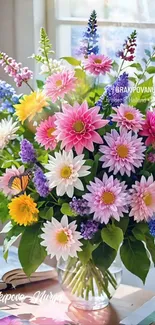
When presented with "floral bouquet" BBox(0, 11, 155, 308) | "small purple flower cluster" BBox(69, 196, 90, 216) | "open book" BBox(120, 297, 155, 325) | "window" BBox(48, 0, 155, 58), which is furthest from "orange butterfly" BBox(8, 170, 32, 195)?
"window" BBox(48, 0, 155, 58)

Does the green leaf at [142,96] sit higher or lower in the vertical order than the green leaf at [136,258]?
higher

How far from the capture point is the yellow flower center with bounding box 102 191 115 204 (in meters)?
0.89

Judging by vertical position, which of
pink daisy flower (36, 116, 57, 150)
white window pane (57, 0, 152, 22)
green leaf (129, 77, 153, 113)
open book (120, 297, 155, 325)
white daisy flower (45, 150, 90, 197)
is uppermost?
white window pane (57, 0, 152, 22)

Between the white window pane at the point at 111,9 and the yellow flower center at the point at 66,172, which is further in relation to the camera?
the white window pane at the point at 111,9

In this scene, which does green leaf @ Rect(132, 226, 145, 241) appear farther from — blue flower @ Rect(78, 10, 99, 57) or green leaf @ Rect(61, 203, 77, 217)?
blue flower @ Rect(78, 10, 99, 57)

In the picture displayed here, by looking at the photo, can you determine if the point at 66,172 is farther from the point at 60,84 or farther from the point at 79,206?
the point at 60,84

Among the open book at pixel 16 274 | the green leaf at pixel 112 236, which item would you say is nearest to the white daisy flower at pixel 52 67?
the green leaf at pixel 112 236

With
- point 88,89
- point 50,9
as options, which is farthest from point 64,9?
point 88,89

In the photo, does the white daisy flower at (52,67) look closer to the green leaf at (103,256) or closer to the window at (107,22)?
the green leaf at (103,256)

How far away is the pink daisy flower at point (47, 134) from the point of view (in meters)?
0.92

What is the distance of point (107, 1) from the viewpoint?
145 centimetres

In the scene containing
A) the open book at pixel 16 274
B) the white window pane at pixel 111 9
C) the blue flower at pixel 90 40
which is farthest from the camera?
the white window pane at pixel 111 9

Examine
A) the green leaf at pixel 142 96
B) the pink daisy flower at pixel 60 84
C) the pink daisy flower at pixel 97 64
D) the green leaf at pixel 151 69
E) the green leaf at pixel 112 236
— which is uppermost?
the pink daisy flower at pixel 97 64

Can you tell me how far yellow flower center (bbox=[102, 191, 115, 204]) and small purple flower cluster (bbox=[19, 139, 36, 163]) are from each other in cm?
15
